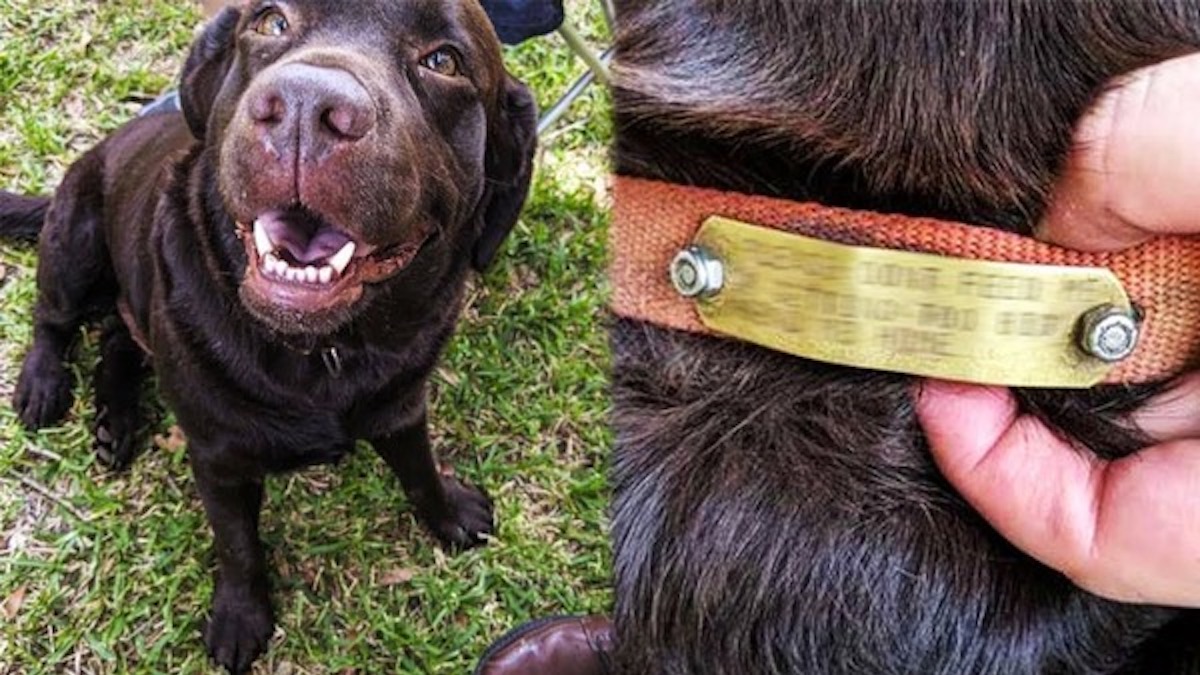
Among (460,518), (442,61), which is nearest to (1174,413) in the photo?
(442,61)

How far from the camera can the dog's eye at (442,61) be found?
2158 mm

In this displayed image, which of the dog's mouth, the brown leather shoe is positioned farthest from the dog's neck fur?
the brown leather shoe

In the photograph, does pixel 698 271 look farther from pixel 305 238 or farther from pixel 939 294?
pixel 305 238

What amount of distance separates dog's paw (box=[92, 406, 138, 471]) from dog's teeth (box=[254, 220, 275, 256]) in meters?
1.11

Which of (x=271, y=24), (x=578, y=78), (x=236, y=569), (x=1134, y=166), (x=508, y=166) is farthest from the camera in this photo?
(x=578, y=78)

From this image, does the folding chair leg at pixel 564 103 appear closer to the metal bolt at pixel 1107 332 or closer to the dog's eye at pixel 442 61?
the dog's eye at pixel 442 61

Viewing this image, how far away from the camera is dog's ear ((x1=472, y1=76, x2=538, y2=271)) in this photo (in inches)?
93.4

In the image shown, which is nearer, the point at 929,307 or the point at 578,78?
the point at 929,307

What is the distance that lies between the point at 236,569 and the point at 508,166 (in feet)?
3.24

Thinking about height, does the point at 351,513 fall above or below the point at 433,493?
below

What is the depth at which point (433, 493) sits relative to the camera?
9.25 ft

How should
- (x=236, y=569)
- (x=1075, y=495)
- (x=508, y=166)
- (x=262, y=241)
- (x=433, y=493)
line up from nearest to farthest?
(x=1075, y=495) → (x=262, y=241) → (x=508, y=166) → (x=236, y=569) → (x=433, y=493)

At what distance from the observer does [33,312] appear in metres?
3.08

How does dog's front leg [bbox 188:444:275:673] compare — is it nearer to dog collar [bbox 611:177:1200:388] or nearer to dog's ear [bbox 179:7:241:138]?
dog's ear [bbox 179:7:241:138]
